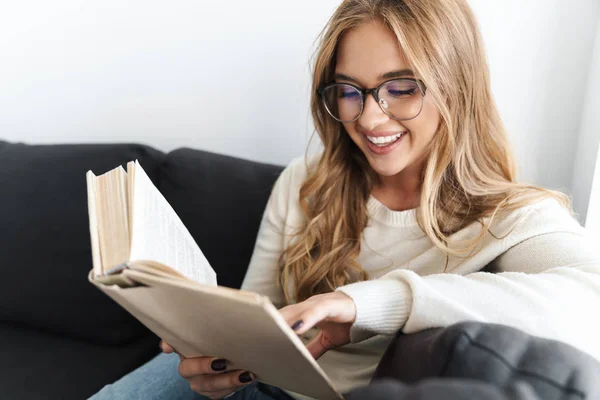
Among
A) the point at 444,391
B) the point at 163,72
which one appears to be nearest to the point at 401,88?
the point at 444,391

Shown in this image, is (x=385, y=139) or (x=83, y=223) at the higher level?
(x=385, y=139)

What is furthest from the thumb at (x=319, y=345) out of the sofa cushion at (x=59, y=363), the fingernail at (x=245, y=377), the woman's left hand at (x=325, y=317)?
the sofa cushion at (x=59, y=363)

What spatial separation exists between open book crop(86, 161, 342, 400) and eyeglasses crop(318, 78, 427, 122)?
0.42m

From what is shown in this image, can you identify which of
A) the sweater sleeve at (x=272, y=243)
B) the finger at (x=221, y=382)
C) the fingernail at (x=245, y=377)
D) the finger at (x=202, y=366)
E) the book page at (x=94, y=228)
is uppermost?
the book page at (x=94, y=228)

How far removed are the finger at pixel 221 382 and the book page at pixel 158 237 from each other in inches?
6.7

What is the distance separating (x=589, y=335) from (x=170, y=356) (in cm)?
84

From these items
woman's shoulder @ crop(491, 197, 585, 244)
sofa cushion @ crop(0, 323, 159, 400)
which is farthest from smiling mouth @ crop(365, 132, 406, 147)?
sofa cushion @ crop(0, 323, 159, 400)

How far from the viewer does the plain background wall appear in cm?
134

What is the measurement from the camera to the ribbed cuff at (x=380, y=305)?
2.87 feet

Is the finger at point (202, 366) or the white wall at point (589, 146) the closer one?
the finger at point (202, 366)

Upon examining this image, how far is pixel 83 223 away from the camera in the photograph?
1534 mm

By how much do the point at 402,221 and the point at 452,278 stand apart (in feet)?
1.03

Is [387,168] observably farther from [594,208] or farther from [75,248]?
[75,248]

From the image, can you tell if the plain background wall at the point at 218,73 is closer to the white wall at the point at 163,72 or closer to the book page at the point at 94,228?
the white wall at the point at 163,72
